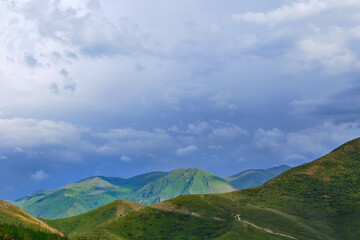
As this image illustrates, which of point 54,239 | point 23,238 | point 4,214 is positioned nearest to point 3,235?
point 23,238

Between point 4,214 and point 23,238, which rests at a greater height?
point 4,214

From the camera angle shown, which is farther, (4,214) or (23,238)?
(4,214)

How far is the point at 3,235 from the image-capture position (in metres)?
18.8

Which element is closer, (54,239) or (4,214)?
Result: (54,239)

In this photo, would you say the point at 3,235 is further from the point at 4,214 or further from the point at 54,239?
the point at 4,214

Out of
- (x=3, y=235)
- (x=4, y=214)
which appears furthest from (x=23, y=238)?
(x=4, y=214)

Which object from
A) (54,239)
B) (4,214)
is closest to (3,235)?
(54,239)

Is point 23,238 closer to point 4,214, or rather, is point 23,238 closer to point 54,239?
point 54,239

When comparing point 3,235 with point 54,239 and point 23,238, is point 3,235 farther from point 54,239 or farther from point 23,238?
point 54,239

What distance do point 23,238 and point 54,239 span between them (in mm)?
1696

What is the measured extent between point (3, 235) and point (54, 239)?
287 cm

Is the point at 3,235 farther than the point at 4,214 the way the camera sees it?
No

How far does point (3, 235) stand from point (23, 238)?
118cm

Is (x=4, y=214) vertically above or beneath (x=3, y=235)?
above
